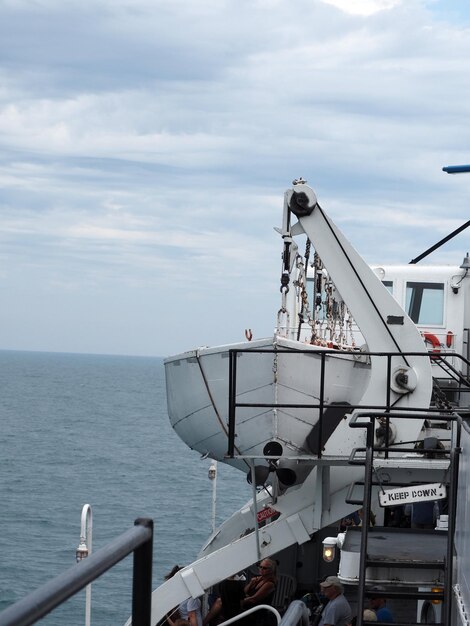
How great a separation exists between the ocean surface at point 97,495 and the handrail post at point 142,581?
6.09 metres

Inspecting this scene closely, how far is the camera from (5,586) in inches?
1310

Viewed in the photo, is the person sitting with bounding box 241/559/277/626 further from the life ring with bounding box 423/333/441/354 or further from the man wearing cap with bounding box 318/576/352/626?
the life ring with bounding box 423/333/441/354

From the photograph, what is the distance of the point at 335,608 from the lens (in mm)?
11883

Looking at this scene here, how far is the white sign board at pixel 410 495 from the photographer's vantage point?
10.2m

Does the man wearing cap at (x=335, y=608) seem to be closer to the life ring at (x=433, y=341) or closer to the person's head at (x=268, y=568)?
the person's head at (x=268, y=568)

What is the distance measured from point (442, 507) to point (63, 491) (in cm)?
4632

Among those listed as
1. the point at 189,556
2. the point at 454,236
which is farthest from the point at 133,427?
the point at 454,236

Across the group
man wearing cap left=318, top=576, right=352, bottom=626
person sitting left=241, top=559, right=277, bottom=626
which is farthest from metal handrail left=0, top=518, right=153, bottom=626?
person sitting left=241, top=559, right=277, bottom=626

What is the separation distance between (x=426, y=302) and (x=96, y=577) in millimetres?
16430

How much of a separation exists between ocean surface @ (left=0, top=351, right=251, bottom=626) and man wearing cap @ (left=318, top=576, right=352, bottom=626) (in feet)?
9.12

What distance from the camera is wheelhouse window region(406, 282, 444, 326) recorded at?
1831 centimetres

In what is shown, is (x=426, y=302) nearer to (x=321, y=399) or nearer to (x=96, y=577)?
(x=321, y=399)

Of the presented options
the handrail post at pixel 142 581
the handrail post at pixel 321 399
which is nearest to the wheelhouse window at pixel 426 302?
the handrail post at pixel 321 399

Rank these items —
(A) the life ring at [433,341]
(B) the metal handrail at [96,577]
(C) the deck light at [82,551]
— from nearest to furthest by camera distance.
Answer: (B) the metal handrail at [96,577] < (C) the deck light at [82,551] < (A) the life ring at [433,341]
